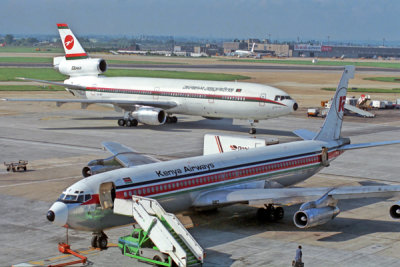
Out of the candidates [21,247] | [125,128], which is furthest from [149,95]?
[21,247]

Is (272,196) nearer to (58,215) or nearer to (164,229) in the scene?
(164,229)

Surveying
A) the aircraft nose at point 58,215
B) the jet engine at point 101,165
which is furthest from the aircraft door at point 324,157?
the aircraft nose at point 58,215

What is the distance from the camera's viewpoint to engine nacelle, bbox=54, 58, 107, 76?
74750mm

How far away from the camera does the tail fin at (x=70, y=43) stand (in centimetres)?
7588

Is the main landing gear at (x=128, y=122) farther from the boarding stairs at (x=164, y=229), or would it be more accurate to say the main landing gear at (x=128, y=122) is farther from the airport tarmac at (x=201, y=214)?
the boarding stairs at (x=164, y=229)

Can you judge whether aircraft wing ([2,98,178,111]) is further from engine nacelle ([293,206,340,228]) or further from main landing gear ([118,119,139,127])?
engine nacelle ([293,206,340,228])

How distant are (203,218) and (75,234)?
7.01 m

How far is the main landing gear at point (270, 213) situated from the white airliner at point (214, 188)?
0.05m

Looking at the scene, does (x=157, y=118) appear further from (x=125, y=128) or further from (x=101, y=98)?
(x=101, y=98)

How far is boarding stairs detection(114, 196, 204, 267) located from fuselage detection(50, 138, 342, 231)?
103cm

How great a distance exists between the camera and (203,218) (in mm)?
34188

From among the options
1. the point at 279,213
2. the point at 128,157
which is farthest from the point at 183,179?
the point at 128,157

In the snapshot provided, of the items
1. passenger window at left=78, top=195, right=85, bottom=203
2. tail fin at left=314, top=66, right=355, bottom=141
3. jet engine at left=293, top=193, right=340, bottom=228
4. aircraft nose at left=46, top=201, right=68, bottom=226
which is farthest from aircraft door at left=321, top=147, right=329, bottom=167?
aircraft nose at left=46, top=201, right=68, bottom=226

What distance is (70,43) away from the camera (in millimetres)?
76375
